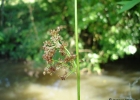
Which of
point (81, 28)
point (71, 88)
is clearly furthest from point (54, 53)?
point (81, 28)

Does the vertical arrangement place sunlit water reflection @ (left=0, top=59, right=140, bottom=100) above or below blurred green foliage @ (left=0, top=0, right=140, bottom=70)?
below

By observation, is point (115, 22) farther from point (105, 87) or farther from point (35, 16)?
point (35, 16)

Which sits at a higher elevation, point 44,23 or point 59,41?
point 44,23

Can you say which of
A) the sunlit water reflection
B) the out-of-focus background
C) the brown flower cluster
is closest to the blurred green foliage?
the out-of-focus background

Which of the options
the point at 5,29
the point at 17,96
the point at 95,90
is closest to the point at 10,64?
the point at 5,29

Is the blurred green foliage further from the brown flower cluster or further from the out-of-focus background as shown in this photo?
the brown flower cluster

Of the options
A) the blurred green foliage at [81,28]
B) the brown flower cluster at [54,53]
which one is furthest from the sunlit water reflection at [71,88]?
the brown flower cluster at [54,53]

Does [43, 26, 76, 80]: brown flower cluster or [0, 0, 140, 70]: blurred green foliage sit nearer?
[43, 26, 76, 80]: brown flower cluster
